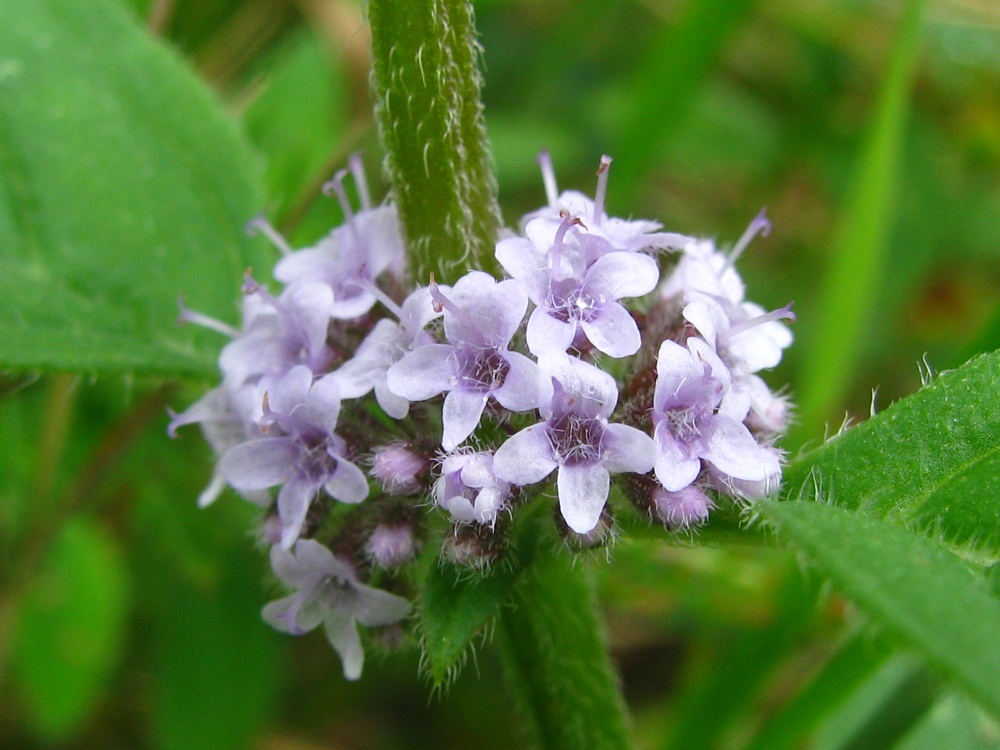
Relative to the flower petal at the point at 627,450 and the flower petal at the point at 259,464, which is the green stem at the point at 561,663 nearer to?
the flower petal at the point at 627,450

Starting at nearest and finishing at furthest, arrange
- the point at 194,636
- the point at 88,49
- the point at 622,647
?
the point at 88,49 < the point at 194,636 < the point at 622,647

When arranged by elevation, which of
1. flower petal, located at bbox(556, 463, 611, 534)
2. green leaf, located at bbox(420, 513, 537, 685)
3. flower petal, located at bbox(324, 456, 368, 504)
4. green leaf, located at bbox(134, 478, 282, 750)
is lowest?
green leaf, located at bbox(134, 478, 282, 750)

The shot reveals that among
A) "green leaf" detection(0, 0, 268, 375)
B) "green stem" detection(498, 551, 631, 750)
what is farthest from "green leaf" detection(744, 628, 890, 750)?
"green leaf" detection(0, 0, 268, 375)

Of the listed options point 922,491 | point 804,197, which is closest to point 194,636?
point 922,491

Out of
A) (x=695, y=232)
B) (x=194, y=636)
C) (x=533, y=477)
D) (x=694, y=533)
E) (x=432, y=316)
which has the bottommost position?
(x=194, y=636)

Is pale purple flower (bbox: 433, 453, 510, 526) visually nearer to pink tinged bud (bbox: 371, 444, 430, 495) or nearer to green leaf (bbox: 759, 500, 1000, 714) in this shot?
pink tinged bud (bbox: 371, 444, 430, 495)

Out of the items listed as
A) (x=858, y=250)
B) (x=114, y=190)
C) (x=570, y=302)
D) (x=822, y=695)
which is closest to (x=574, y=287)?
(x=570, y=302)

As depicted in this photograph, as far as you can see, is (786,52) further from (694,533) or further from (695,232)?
(694,533)
